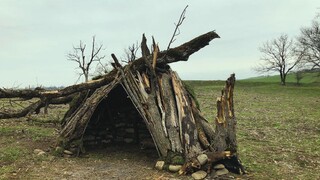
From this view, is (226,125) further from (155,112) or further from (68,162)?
(68,162)

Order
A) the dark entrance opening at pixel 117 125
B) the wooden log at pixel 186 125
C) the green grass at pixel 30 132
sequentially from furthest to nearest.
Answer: the green grass at pixel 30 132 < the dark entrance opening at pixel 117 125 < the wooden log at pixel 186 125

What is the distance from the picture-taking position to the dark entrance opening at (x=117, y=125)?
1310 centimetres

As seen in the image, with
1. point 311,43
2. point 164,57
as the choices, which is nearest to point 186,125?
point 164,57

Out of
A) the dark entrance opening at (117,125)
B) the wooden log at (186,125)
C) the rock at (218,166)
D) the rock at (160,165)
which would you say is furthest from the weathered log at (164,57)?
the rock at (218,166)

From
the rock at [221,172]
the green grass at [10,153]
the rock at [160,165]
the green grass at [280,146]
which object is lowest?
the green grass at [280,146]

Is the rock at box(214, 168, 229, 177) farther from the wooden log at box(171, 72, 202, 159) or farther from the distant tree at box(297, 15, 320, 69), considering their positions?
the distant tree at box(297, 15, 320, 69)

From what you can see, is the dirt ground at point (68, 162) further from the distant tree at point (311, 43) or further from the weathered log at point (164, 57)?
the distant tree at point (311, 43)

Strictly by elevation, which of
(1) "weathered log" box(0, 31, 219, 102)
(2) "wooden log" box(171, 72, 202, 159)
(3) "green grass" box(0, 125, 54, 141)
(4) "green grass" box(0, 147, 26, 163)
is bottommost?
(4) "green grass" box(0, 147, 26, 163)

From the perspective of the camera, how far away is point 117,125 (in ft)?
44.9

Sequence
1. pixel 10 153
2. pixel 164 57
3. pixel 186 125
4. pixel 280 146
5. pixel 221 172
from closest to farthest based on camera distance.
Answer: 1. pixel 221 172
2. pixel 186 125
3. pixel 10 153
4. pixel 164 57
5. pixel 280 146

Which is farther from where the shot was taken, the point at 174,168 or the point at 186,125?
the point at 186,125

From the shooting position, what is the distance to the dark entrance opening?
13.1 m

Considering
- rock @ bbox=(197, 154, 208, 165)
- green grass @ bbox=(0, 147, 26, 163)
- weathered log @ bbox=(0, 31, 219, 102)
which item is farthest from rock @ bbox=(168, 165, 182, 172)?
green grass @ bbox=(0, 147, 26, 163)

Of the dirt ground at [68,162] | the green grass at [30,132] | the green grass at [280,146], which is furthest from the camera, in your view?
the green grass at [30,132]
